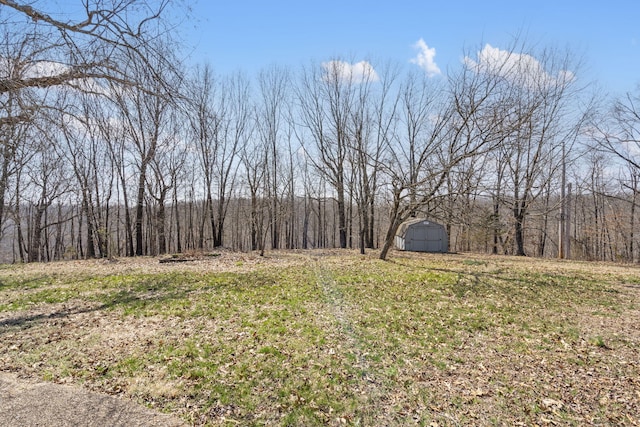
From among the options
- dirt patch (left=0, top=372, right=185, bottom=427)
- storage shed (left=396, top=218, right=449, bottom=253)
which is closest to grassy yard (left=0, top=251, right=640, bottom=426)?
dirt patch (left=0, top=372, right=185, bottom=427)

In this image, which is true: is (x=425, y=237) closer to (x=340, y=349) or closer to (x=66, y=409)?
(x=340, y=349)

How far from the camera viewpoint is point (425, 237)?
18.7 m

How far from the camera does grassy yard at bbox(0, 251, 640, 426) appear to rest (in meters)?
3.10

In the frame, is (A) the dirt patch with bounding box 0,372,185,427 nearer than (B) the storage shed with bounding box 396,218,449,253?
Yes

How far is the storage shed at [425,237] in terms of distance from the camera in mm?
18688

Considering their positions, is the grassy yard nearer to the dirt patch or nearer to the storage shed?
the dirt patch

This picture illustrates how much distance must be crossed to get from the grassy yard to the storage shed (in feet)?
33.6

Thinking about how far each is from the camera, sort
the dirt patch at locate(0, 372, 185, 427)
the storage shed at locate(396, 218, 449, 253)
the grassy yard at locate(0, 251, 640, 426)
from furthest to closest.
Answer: the storage shed at locate(396, 218, 449, 253)
the grassy yard at locate(0, 251, 640, 426)
the dirt patch at locate(0, 372, 185, 427)

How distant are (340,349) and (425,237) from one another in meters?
15.4

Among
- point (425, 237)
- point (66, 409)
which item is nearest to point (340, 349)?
point (66, 409)

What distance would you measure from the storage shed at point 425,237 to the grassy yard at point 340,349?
33.6 feet

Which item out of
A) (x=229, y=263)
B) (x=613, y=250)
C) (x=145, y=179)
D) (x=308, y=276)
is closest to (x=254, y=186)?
(x=145, y=179)

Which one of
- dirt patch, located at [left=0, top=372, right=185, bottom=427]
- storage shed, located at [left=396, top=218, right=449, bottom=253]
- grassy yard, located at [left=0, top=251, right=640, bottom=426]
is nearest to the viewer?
dirt patch, located at [left=0, top=372, right=185, bottom=427]

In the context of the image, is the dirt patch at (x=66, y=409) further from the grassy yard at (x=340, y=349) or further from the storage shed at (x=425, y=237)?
the storage shed at (x=425, y=237)
